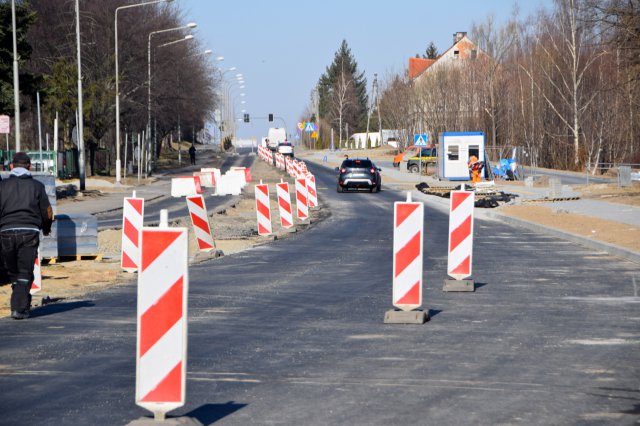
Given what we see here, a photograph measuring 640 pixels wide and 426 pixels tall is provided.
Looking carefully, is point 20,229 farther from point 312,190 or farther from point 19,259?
point 312,190

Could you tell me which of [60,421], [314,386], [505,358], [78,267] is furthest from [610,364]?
[78,267]

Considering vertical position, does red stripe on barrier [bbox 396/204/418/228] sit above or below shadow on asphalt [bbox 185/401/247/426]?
above

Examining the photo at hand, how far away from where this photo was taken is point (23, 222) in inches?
483

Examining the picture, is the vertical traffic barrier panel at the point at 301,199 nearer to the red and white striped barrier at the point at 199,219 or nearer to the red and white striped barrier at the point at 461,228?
the red and white striped barrier at the point at 199,219

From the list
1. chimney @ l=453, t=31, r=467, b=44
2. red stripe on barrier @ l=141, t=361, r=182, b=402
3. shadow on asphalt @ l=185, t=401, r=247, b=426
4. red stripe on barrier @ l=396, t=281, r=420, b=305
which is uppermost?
chimney @ l=453, t=31, r=467, b=44

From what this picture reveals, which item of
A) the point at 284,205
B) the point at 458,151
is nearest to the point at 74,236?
the point at 284,205

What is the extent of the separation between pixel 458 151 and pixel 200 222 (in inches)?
1650

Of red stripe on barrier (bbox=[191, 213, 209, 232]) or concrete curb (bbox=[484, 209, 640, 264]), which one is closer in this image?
concrete curb (bbox=[484, 209, 640, 264])

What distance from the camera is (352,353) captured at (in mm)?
9781

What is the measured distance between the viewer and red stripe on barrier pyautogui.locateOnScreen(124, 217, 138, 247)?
59.1 ft

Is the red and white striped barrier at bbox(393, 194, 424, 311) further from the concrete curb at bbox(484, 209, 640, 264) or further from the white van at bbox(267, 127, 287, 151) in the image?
the white van at bbox(267, 127, 287, 151)

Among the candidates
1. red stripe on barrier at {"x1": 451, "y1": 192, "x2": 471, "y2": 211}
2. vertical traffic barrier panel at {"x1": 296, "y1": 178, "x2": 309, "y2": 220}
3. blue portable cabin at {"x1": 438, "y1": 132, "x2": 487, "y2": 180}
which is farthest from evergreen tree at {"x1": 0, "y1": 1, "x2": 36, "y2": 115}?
red stripe on barrier at {"x1": 451, "y1": 192, "x2": 471, "y2": 211}

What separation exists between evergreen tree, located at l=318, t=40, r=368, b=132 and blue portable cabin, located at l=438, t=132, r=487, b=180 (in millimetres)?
102077

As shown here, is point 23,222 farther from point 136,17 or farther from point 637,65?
point 136,17
